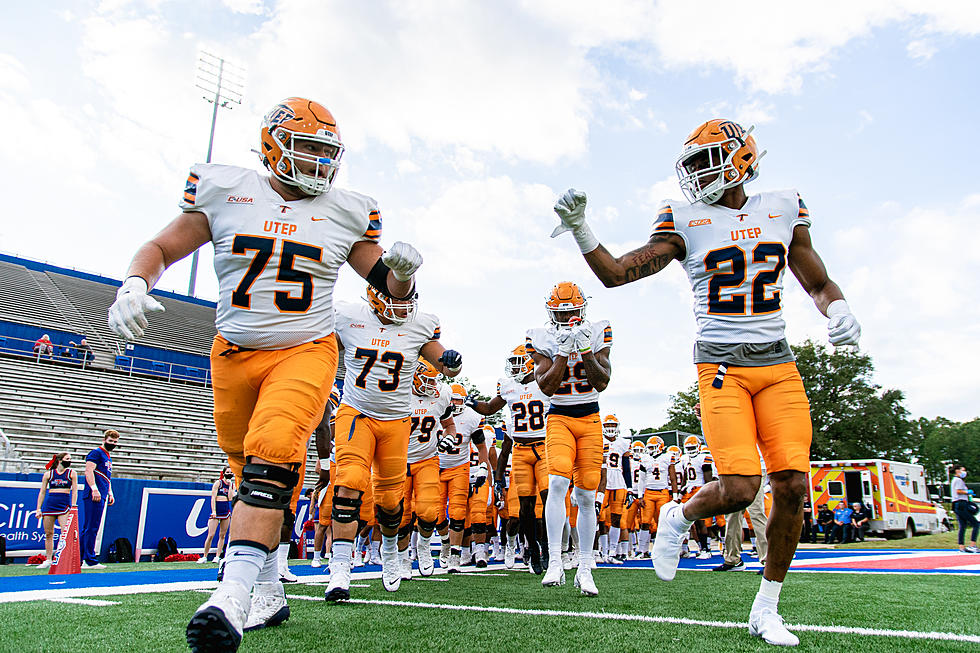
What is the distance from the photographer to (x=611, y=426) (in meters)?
13.1

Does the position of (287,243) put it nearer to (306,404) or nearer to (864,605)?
(306,404)

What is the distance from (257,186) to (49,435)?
1972 centimetres

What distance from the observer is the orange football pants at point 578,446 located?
5.79 metres

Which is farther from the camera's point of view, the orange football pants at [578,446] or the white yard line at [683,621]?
A: the orange football pants at [578,446]

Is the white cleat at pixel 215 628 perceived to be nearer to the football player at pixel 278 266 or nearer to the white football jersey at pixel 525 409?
the football player at pixel 278 266

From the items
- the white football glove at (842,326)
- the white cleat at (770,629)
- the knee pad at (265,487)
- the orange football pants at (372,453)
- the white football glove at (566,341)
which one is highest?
the white football glove at (566,341)

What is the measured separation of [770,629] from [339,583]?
289cm

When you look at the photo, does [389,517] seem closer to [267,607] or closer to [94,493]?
[267,607]

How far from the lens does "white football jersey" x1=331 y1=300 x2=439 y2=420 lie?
5.64m

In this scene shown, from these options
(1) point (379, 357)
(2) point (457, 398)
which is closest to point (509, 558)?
(2) point (457, 398)

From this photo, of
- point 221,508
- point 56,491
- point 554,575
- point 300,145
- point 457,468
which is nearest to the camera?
point 300,145

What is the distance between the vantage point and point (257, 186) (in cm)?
326

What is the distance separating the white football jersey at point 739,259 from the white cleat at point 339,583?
2.97 m

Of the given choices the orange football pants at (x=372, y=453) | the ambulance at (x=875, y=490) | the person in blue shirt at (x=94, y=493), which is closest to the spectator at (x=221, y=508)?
the person in blue shirt at (x=94, y=493)
